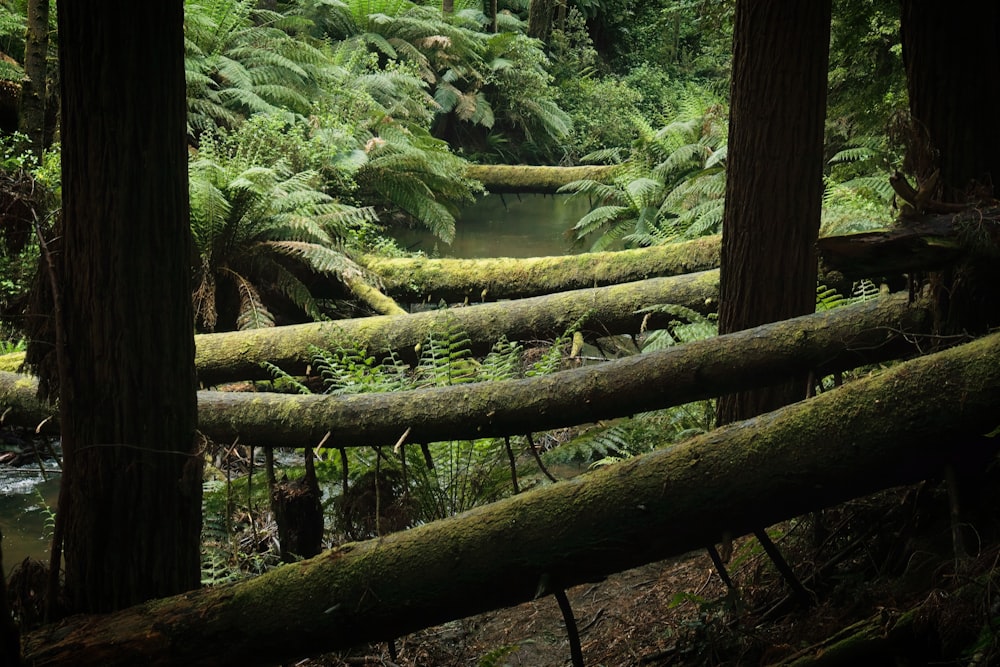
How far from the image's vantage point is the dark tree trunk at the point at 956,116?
3197mm

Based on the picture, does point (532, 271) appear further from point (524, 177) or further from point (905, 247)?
point (524, 177)

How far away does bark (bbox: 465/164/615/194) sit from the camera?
13.8m

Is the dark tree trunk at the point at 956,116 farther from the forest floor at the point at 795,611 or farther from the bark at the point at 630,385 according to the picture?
the forest floor at the point at 795,611

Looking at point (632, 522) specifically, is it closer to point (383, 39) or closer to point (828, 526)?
point (828, 526)

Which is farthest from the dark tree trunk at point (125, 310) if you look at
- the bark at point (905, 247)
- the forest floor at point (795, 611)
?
the bark at point (905, 247)

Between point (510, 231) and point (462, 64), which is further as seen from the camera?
point (462, 64)

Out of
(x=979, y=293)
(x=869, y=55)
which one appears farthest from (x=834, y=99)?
(x=979, y=293)

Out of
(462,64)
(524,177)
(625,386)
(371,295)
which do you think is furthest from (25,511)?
(462,64)

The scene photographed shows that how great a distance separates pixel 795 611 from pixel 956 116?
2045 millimetres

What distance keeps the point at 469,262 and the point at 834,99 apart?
12.0 ft

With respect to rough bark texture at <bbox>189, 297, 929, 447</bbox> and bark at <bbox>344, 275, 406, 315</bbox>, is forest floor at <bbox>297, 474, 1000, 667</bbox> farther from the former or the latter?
bark at <bbox>344, 275, 406, 315</bbox>

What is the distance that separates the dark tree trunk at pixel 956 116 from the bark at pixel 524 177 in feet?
34.3

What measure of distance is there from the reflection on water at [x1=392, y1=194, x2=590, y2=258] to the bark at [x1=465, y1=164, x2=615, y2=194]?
490 millimetres

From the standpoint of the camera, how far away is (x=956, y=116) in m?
3.26
